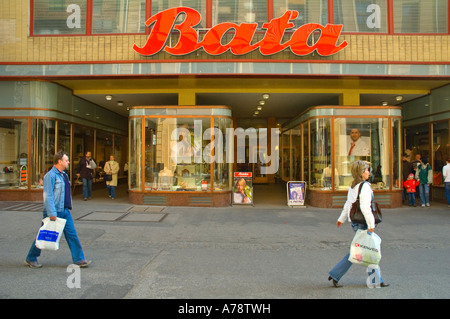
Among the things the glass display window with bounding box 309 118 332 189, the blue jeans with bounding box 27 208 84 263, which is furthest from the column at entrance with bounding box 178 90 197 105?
the blue jeans with bounding box 27 208 84 263

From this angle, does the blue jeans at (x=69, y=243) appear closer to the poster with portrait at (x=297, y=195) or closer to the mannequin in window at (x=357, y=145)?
the poster with portrait at (x=297, y=195)

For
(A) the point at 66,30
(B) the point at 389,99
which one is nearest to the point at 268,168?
(B) the point at 389,99

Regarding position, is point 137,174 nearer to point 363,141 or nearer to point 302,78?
point 302,78

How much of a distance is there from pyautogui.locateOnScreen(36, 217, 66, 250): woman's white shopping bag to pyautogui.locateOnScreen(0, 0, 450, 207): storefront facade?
6311 millimetres

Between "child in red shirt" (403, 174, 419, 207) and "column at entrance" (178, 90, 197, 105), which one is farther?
"column at entrance" (178, 90, 197, 105)

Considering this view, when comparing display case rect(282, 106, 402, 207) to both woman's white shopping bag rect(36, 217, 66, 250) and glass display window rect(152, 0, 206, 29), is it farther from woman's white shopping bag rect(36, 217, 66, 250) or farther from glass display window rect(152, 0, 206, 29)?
woman's white shopping bag rect(36, 217, 66, 250)

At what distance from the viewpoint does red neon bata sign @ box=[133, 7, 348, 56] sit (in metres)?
10.3

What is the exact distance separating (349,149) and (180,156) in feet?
19.5

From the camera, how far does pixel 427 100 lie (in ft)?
41.5

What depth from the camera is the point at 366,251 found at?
13.4ft

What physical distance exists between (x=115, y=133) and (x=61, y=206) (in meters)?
12.8

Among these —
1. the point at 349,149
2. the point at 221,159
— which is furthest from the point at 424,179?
the point at 221,159

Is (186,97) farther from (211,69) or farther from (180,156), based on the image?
(180,156)

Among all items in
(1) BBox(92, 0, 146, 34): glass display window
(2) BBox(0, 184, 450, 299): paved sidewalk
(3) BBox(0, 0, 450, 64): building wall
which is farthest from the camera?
(1) BBox(92, 0, 146, 34): glass display window
